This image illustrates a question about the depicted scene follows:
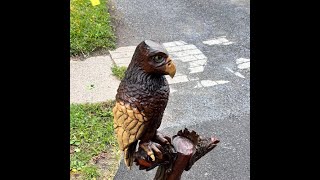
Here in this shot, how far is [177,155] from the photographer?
4.66 feet

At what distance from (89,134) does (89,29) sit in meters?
1.77

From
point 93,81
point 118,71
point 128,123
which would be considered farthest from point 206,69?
point 128,123

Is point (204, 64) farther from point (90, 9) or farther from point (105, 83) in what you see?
point (90, 9)

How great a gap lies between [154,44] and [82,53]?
3065mm

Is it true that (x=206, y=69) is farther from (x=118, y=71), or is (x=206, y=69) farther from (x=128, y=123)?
(x=128, y=123)

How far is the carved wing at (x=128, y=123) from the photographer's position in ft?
4.09

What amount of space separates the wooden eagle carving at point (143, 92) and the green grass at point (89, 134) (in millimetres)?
1462

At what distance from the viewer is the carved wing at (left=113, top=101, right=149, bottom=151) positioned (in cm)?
125

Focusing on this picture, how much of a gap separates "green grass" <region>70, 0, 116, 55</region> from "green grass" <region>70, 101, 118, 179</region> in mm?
1016

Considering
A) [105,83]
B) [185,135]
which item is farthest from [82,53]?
[185,135]

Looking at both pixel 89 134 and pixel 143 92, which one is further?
pixel 89 134

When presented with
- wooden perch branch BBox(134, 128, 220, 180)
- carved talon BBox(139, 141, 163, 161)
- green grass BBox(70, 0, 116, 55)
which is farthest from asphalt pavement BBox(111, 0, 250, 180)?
carved talon BBox(139, 141, 163, 161)

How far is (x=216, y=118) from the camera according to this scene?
3361 mm

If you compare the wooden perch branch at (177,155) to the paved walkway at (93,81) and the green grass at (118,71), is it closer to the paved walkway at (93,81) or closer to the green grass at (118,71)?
the paved walkway at (93,81)
